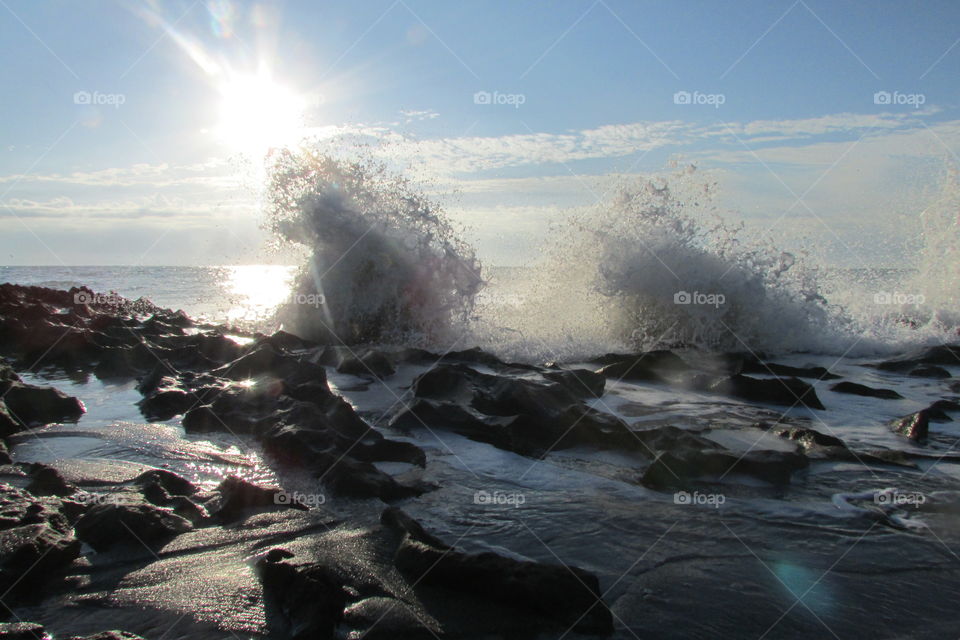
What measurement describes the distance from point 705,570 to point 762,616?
1.34ft

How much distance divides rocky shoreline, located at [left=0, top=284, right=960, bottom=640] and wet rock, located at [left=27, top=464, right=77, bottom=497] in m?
0.01

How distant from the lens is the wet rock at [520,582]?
255cm

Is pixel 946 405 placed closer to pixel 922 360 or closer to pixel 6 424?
pixel 922 360

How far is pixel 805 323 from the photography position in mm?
12234

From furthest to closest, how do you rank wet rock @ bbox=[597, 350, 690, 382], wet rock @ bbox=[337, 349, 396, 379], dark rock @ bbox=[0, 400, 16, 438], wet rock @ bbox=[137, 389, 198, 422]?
wet rock @ bbox=[597, 350, 690, 382]
wet rock @ bbox=[337, 349, 396, 379]
wet rock @ bbox=[137, 389, 198, 422]
dark rock @ bbox=[0, 400, 16, 438]

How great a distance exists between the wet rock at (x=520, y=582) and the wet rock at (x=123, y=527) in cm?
126

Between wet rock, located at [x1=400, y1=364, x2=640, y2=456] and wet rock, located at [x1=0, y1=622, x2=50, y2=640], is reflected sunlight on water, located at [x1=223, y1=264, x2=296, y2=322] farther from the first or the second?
wet rock, located at [x1=0, y1=622, x2=50, y2=640]

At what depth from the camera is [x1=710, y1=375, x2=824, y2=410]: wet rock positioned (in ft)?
22.5

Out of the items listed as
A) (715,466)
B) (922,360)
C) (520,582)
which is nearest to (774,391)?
(715,466)

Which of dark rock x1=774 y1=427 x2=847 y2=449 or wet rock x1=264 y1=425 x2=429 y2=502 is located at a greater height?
wet rock x1=264 y1=425 x2=429 y2=502

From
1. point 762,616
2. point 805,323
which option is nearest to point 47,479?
point 762,616

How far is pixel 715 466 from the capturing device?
446cm

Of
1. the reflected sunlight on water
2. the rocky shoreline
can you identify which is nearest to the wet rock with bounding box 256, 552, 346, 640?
the rocky shoreline

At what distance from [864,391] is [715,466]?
13.9ft
